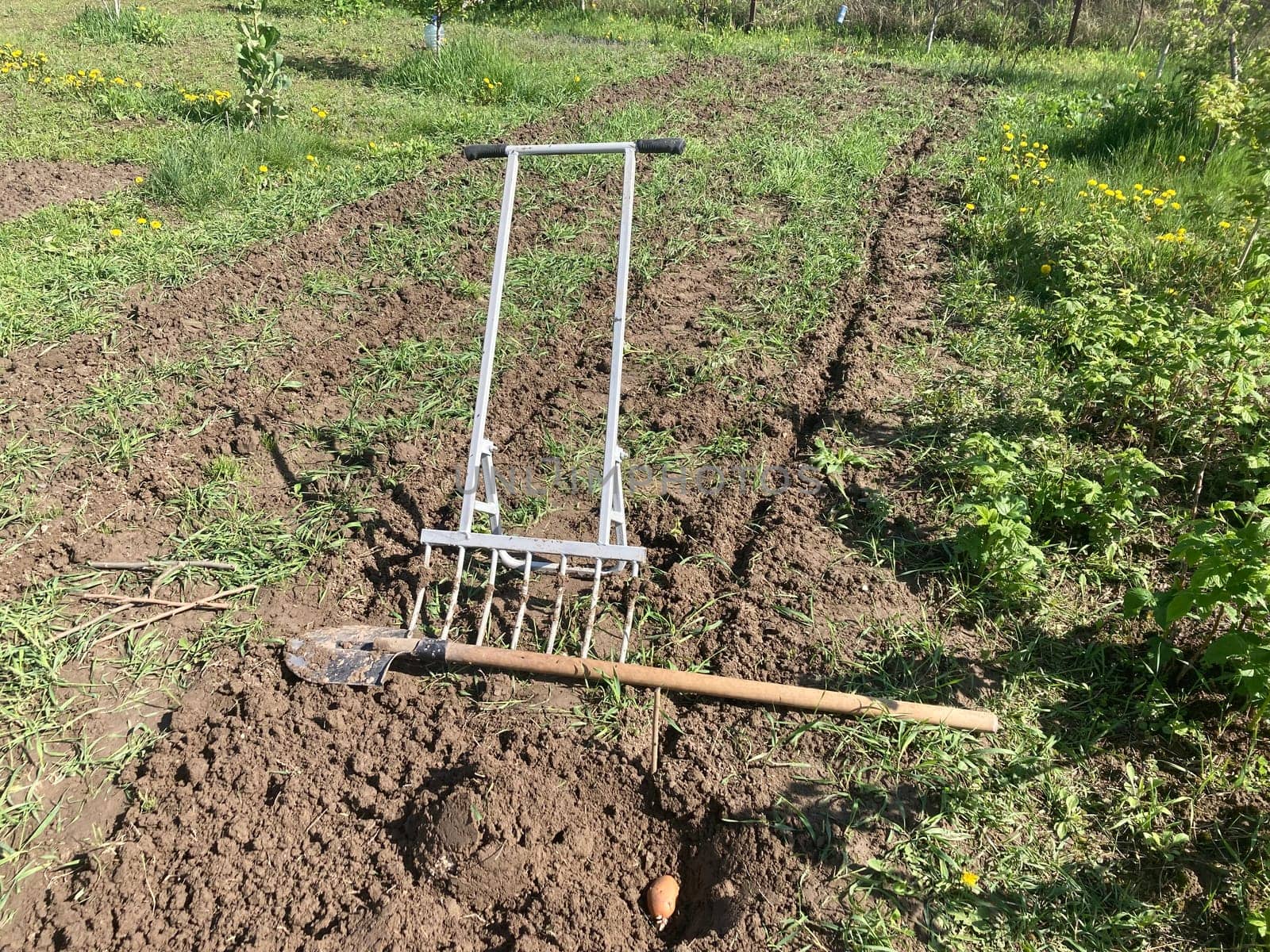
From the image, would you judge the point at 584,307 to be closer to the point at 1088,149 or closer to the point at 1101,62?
the point at 1088,149

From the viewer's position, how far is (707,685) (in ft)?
9.33

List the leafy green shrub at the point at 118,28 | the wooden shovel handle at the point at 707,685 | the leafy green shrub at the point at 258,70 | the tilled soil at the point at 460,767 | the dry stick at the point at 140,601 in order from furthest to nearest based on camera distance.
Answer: the leafy green shrub at the point at 118,28
the leafy green shrub at the point at 258,70
the dry stick at the point at 140,601
the wooden shovel handle at the point at 707,685
the tilled soil at the point at 460,767

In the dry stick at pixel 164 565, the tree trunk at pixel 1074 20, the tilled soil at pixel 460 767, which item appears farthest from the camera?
the tree trunk at pixel 1074 20

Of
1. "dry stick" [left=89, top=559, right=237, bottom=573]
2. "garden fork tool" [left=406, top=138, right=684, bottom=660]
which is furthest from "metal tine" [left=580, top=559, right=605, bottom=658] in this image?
"dry stick" [left=89, top=559, right=237, bottom=573]

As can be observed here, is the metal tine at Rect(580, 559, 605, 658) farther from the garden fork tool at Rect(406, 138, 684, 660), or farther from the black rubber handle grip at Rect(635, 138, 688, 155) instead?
the black rubber handle grip at Rect(635, 138, 688, 155)

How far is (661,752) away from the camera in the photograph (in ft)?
9.12

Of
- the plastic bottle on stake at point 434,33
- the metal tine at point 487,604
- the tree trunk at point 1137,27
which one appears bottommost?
the metal tine at point 487,604

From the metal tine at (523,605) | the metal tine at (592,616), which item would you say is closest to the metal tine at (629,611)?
the metal tine at (592,616)

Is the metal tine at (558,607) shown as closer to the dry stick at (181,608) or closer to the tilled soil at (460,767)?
the tilled soil at (460,767)

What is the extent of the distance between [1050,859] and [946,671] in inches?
28.0

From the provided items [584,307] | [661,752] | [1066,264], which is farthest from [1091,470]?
[584,307]

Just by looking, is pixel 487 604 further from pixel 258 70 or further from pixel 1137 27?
pixel 1137 27

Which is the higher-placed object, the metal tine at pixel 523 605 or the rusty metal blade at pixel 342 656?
the metal tine at pixel 523 605

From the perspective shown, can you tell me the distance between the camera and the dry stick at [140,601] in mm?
3232
